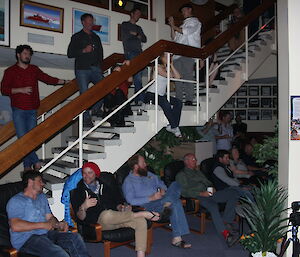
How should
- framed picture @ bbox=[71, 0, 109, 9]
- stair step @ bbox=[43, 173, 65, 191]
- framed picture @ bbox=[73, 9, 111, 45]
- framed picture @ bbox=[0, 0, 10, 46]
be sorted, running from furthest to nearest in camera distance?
1. framed picture @ bbox=[73, 9, 111, 45]
2. framed picture @ bbox=[71, 0, 109, 9]
3. framed picture @ bbox=[0, 0, 10, 46]
4. stair step @ bbox=[43, 173, 65, 191]

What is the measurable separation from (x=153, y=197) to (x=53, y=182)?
1.27m

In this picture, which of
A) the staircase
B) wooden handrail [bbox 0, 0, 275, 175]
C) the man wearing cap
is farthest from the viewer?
the staircase

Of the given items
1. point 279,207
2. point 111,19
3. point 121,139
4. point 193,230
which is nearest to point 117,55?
point 111,19

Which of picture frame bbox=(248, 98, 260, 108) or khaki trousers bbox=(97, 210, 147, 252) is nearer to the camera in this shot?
khaki trousers bbox=(97, 210, 147, 252)

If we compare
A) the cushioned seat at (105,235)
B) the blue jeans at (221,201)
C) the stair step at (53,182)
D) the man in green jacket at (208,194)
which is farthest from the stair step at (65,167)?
the blue jeans at (221,201)

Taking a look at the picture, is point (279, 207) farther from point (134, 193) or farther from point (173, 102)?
point (173, 102)

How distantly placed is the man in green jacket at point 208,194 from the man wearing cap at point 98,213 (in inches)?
40.3

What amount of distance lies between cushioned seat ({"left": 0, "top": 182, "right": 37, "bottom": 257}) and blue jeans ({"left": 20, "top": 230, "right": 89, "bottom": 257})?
122 millimetres

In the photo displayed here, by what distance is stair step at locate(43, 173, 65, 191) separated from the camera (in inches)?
166

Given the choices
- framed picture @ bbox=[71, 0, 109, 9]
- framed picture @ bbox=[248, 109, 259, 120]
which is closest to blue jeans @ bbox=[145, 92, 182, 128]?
framed picture @ bbox=[71, 0, 109, 9]

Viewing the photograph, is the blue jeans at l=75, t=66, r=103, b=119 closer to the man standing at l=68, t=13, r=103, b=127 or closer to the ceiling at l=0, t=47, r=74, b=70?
the man standing at l=68, t=13, r=103, b=127

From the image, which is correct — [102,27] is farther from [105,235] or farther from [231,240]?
[231,240]

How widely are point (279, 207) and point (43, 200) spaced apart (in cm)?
229

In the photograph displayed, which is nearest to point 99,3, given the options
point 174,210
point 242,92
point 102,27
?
point 102,27
